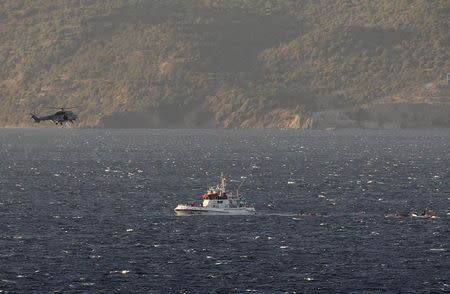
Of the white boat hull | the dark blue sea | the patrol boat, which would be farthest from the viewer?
the patrol boat

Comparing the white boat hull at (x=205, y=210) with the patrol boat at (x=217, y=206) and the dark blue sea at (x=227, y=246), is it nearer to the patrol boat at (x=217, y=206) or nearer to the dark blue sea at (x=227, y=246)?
the patrol boat at (x=217, y=206)

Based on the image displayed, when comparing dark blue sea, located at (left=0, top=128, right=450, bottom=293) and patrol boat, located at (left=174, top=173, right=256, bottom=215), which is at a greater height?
patrol boat, located at (left=174, top=173, right=256, bottom=215)

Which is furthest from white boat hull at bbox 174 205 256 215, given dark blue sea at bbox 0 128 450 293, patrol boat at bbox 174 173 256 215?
dark blue sea at bbox 0 128 450 293

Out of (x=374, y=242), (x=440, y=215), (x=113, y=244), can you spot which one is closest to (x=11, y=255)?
(x=113, y=244)

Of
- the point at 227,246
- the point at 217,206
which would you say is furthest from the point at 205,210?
the point at 227,246

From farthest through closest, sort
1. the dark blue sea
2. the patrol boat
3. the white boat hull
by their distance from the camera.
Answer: the patrol boat < the white boat hull < the dark blue sea

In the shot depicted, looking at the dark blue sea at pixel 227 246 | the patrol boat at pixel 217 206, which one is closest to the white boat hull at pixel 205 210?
the patrol boat at pixel 217 206

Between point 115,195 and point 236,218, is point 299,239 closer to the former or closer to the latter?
point 236,218

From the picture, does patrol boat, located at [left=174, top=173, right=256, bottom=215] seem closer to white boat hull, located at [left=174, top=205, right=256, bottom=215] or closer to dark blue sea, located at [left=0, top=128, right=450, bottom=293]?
white boat hull, located at [left=174, top=205, right=256, bottom=215]

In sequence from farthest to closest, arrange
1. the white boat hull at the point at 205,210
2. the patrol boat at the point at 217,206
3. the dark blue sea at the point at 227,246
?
1. the patrol boat at the point at 217,206
2. the white boat hull at the point at 205,210
3. the dark blue sea at the point at 227,246

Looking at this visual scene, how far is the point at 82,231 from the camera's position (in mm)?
151500

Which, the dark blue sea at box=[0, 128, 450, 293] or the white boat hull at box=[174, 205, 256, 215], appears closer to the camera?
the dark blue sea at box=[0, 128, 450, 293]

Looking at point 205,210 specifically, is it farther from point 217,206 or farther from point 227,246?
point 227,246

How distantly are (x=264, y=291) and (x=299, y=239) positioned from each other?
3041 cm
